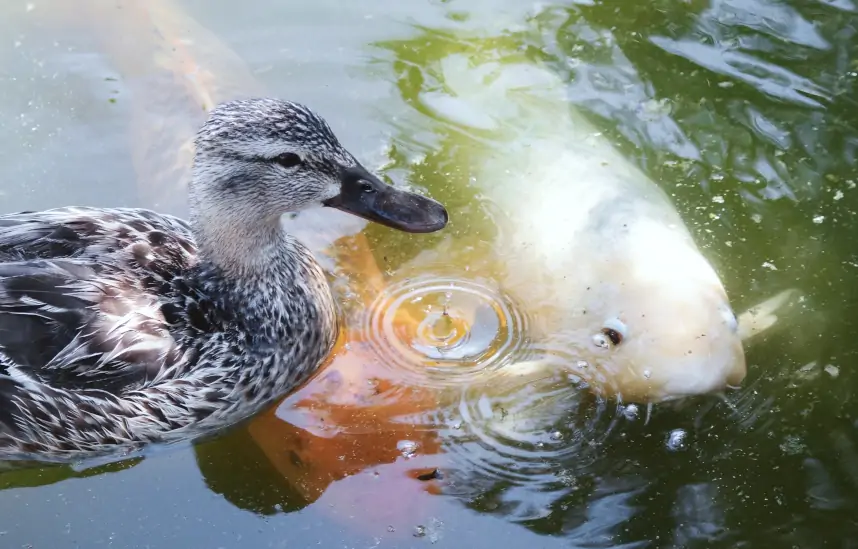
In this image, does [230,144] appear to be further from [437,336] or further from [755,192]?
[755,192]

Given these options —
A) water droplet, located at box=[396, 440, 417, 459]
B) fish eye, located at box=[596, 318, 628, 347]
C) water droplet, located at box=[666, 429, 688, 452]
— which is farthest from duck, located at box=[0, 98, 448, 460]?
water droplet, located at box=[666, 429, 688, 452]

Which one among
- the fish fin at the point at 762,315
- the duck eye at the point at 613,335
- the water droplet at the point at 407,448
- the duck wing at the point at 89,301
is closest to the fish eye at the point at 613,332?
the duck eye at the point at 613,335

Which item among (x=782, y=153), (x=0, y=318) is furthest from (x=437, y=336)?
(x=782, y=153)

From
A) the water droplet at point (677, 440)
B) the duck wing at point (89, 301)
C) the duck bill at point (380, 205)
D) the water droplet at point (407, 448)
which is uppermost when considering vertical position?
the duck bill at point (380, 205)

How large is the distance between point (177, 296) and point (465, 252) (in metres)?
1.61

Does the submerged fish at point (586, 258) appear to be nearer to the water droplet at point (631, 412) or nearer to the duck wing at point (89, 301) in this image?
the water droplet at point (631, 412)

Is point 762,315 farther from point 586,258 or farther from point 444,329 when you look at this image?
point 444,329

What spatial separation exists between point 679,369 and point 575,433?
0.54 m

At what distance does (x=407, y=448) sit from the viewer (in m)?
4.24

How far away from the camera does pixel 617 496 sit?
13.5 ft

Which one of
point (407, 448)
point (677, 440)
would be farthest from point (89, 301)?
point (677, 440)

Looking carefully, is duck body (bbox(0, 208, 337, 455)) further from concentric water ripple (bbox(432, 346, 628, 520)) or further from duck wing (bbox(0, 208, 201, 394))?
concentric water ripple (bbox(432, 346, 628, 520))

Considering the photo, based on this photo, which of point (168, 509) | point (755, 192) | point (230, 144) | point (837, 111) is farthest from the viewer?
point (837, 111)

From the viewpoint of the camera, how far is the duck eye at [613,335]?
444cm
